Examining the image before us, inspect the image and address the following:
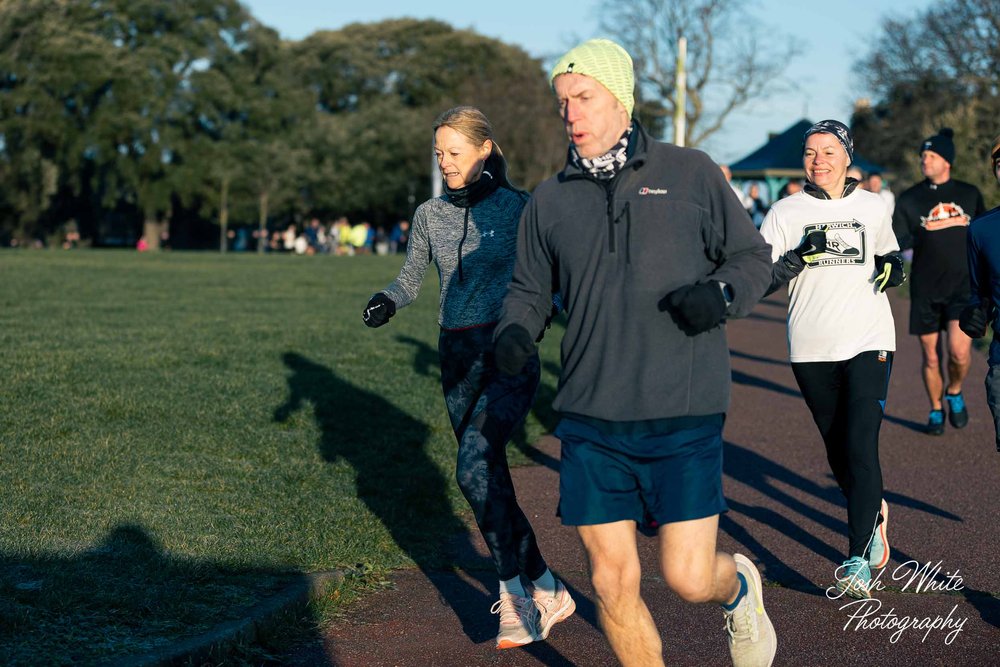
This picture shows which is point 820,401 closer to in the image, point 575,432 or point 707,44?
point 575,432

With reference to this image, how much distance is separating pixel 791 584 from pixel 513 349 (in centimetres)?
242

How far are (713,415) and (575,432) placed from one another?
41cm

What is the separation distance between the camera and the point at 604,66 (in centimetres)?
355

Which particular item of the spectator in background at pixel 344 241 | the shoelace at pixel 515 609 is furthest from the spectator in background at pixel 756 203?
the spectator in background at pixel 344 241

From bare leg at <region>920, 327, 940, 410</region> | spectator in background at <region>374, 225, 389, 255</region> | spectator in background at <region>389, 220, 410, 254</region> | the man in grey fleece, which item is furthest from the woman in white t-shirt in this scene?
spectator in background at <region>374, 225, 389, 255</region>

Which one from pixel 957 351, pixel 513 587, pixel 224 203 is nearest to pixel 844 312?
pixel 513 587

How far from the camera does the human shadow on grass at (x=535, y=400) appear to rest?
27.7 ft

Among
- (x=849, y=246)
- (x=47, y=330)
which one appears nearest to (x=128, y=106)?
(x=47, y=330)

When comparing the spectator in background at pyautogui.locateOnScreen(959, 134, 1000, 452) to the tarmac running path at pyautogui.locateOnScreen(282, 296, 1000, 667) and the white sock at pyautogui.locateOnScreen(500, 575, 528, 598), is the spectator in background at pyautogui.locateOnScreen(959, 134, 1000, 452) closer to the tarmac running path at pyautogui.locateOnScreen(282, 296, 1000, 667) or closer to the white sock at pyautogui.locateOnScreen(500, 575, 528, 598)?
the tarmac running path at pyautogui.locateOnScreen(282, 296, 1000, 667)

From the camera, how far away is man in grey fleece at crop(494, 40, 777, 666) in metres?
3.46

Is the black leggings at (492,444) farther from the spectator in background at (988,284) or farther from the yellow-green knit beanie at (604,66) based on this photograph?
the spectator in background at (988,284)

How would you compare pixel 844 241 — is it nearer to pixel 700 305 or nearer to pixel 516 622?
pixel 516 622

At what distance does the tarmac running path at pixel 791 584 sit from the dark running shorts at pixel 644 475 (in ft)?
3.61

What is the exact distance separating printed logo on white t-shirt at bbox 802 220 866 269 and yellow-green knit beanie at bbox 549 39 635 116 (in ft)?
7.31
